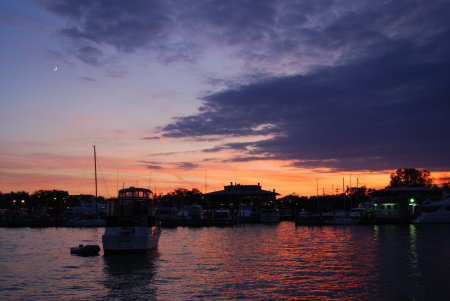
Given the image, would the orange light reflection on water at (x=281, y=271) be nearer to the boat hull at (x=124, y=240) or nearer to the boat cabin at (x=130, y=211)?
the boat hull at (x=124, y=240)

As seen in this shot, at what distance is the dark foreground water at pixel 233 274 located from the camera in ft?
77.6

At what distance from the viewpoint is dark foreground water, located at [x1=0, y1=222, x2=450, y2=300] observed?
23.7 m

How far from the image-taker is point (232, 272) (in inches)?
1220

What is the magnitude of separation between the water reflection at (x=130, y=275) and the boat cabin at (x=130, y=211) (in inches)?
105

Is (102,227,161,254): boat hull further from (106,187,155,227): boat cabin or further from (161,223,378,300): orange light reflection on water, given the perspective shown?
(161,223,378,300): orange light reflection on water

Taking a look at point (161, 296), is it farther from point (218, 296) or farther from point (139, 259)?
point (139, 259)

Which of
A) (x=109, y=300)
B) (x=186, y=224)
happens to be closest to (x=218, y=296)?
(x=109, y=300)

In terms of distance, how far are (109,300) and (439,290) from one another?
53.1 feet

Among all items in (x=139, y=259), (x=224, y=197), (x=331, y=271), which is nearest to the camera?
(x=331, y=271)

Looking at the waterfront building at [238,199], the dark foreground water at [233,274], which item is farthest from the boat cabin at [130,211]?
the waterfront building at [238,199]

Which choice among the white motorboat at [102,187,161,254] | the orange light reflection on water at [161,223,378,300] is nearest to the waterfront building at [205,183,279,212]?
the orange light reflection on water at [161,223,378,300]

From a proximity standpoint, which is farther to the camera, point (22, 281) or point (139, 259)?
point (139, 259)

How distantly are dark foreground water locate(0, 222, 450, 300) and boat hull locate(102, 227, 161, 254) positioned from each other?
904 mm

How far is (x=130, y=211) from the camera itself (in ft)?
135
